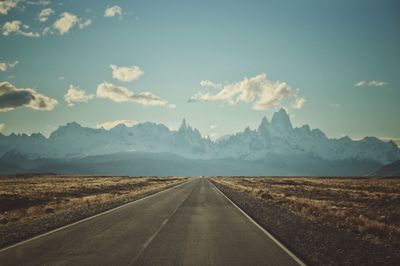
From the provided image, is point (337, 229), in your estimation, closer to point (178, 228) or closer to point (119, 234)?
point (178, 228)

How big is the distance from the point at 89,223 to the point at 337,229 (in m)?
11.0

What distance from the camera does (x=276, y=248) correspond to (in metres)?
10.2

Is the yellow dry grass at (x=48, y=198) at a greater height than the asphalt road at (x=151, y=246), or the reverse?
the asphalt road at (x=151, y=246)

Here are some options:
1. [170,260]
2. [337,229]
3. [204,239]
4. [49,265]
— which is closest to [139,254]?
[170,260]

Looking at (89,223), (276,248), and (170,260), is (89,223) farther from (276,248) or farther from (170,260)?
(276,248)

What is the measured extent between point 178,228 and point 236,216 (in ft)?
17.3

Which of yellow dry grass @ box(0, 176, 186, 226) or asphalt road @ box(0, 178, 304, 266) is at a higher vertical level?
asphalt road @ box(0, 178, 304, 266)

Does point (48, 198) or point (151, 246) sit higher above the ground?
point (151, 246)

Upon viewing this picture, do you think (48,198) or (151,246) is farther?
(48,198)

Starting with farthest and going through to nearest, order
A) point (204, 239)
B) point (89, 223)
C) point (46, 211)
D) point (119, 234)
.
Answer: point (46, 211)
point (89, 223)
point (119, 234)
point (204, 239)

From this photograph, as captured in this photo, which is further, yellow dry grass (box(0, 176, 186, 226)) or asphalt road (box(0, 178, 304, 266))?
yellow dry grass (box(0, 176, 186, 226))

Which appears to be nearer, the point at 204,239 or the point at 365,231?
the point at 204,239

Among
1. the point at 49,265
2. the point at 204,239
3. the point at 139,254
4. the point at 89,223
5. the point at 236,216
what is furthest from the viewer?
the point at 236,216

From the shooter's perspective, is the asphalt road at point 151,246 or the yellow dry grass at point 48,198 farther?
the yellow dry grass at point 48,198
